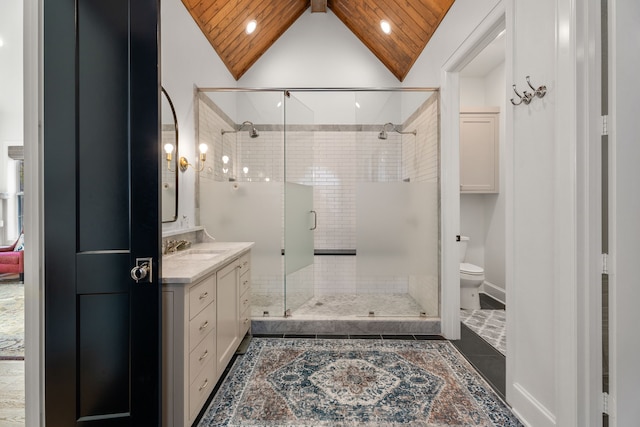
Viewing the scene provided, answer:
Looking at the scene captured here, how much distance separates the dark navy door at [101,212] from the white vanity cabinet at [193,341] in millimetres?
64

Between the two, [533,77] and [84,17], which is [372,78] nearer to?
[533,77]

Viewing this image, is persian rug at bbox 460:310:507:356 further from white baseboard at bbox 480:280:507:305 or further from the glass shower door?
the glass shower door

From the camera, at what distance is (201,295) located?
62.8 inches

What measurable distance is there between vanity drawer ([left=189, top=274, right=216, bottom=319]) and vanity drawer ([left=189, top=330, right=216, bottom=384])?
197mm

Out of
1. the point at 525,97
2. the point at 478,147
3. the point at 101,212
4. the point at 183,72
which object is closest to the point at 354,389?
the point at 101,212

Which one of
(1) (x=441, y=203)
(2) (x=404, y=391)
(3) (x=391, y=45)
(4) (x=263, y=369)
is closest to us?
(2) (x=404, y=391)

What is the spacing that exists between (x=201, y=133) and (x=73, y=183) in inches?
64.7

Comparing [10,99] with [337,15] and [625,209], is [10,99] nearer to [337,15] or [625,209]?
[337,15]

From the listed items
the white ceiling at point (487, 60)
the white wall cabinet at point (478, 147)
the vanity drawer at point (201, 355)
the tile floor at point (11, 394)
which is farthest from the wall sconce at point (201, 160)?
the white ceiling at point (487, 60)

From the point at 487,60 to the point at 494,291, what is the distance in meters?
2.89

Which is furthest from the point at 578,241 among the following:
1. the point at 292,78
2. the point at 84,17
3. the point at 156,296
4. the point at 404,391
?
the point at 292,78

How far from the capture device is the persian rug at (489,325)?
8.13 ft

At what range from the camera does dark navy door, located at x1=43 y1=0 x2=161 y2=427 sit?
129cm

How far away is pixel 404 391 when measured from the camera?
1.83 m
